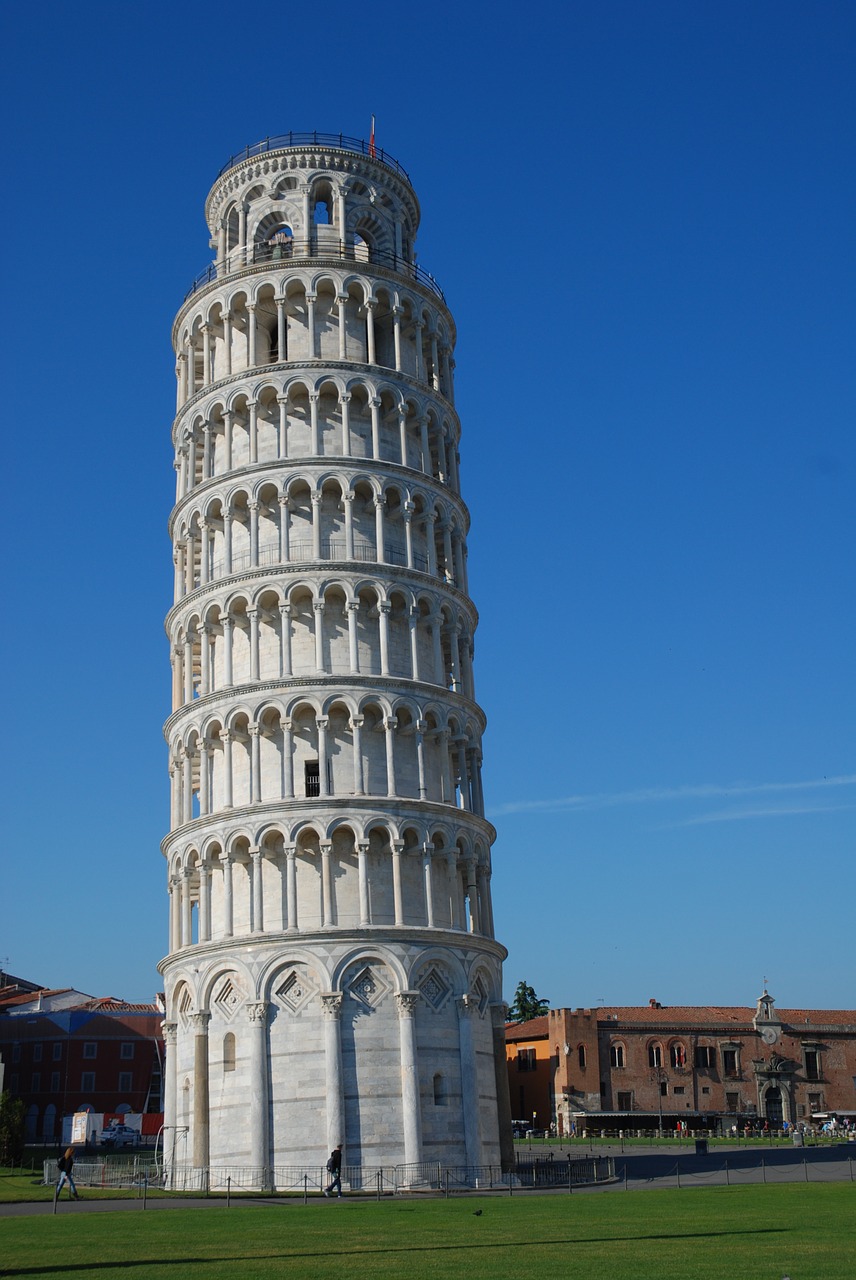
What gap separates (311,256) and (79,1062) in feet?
200

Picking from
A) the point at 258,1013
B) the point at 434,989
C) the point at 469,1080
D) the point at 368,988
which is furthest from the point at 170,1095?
the point at 469,1080

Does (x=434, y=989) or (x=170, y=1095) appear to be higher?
(x=434, y=989)

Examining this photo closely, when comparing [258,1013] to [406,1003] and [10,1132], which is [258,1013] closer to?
[406,1003]

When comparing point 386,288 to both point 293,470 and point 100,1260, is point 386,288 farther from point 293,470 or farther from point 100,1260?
point 100,1260

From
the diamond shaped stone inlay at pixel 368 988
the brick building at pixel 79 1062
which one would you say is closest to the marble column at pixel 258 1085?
the diamond shaped stone inlay at pixel 368 988

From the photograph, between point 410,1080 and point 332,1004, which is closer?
point 410,1080

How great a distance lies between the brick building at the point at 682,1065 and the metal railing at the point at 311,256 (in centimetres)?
5278

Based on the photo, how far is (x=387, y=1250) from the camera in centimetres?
2212

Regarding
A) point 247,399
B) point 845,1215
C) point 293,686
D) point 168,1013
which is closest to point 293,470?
point 247,399

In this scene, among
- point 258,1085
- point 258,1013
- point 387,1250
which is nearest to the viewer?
point 387,1250

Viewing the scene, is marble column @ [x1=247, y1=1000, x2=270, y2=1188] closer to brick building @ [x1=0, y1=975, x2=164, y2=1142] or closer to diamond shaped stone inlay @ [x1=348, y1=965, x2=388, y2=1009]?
diamond shaped stone inlay @ [x1=348, y1=965, x2=388, y2=1009]

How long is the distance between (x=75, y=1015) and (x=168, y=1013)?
48923 mm

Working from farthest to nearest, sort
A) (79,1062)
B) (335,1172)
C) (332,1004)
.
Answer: (79,1062) → (332,1004) → (335,1172)

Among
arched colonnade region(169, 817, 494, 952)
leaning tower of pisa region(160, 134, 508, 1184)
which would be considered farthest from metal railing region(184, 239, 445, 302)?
arched colonnade region(169, 817, 494, 952)
